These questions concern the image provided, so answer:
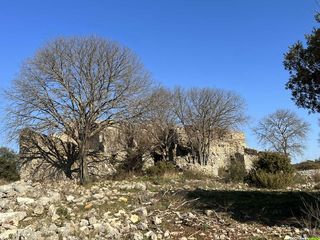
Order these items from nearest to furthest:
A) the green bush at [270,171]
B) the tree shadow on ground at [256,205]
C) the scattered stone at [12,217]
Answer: the scattered stone at [12,217] < the tree shadow on ground at [256,205] < the green bush at [270,171]

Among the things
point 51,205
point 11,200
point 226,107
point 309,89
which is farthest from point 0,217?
point 226,107

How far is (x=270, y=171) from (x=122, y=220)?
1113cm

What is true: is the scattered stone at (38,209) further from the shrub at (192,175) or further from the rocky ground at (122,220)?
the shrub at (192,175)

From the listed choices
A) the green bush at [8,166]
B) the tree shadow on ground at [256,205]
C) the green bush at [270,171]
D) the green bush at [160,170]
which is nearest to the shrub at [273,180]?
the green bush at [270,171]

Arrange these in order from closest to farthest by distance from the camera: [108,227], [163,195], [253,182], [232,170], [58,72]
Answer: [108,227] < [163,195] < [253,182] < [232,170] < [58,72]

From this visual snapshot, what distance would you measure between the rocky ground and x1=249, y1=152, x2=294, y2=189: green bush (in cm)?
601

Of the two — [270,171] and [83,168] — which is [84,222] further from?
[83,168]

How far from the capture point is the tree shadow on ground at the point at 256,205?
913 centimetres

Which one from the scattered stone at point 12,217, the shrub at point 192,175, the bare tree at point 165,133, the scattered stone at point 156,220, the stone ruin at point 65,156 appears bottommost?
the scattered stone at point 12,217

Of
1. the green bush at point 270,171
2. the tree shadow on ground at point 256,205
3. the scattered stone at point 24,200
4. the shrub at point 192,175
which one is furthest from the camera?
the shrub at point 192,175

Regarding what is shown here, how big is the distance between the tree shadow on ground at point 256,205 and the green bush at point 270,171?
337cm

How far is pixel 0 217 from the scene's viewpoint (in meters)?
8.73

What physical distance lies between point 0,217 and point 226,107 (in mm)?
34020

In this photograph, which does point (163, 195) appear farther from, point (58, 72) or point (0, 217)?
point (58, 72)
